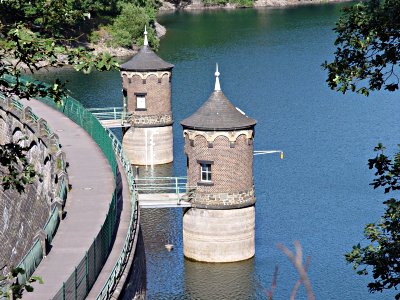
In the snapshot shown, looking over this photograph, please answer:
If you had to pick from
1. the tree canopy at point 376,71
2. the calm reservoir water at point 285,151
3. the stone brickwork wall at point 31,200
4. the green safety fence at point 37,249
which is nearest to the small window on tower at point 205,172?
the calm reservoir water at point 285,151

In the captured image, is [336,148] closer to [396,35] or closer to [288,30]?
[396,35]

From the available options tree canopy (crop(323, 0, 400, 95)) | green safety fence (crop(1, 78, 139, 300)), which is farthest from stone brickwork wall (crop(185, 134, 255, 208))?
tree canopy (crop(323, 0, 400, 95))

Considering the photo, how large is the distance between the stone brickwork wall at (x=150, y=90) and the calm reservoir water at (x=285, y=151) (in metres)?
3.81

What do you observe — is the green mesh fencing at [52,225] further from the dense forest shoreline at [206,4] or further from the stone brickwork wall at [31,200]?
the dense forest shoreline at [206,4]

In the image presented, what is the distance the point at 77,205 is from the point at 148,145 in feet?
96.2

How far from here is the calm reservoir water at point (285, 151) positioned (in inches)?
1884

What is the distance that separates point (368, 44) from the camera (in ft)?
81.9

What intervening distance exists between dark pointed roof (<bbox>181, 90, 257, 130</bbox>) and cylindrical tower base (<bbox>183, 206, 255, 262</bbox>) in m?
3.87

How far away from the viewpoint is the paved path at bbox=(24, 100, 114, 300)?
108 feet

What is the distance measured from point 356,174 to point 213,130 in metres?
16.1

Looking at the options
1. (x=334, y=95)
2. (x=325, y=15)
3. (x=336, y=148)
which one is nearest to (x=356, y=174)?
(x=336, y=148)

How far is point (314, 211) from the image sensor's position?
185 ft

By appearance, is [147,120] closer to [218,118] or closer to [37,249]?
[218,118]

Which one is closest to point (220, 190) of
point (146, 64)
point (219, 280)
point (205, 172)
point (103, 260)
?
point (205, 172)
